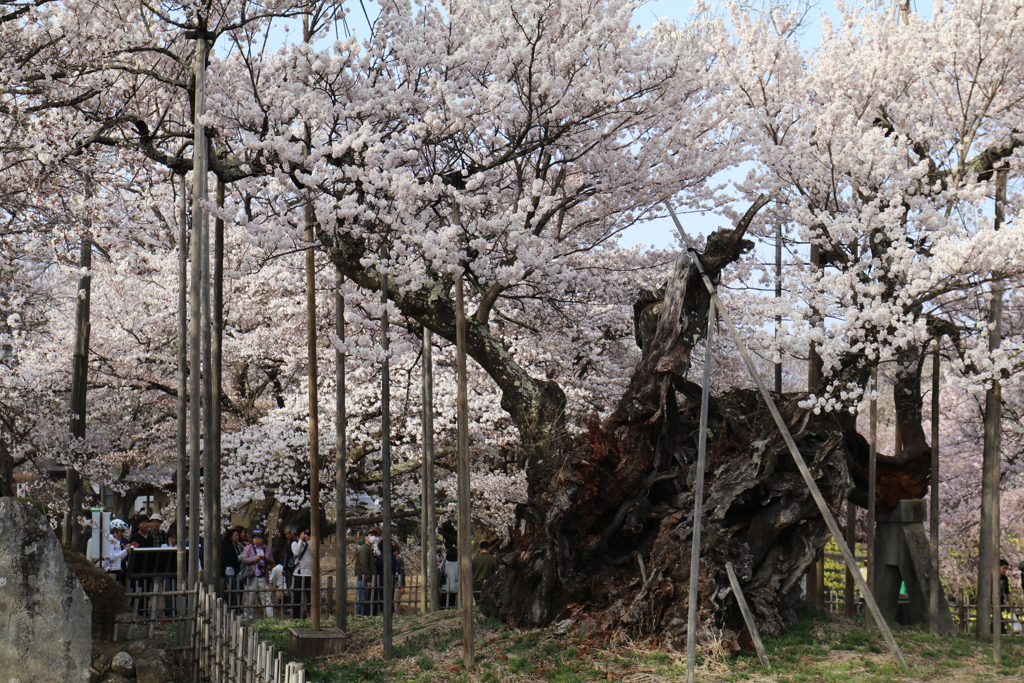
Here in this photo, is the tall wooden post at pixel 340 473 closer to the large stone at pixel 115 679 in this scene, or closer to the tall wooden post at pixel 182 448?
the tall wooden post at pixel 182 448

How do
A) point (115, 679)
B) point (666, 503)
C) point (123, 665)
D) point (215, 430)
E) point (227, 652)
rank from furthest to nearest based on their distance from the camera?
1. point (666, 503)
2. point (215, 430)
3. point (123, 665)
4. point (115, 679)
5. point (227, 652)

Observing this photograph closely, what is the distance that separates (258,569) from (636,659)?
7170mm

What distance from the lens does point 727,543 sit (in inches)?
375

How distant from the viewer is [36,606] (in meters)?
6.91

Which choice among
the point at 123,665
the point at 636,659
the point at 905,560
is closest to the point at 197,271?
the point at 123,665

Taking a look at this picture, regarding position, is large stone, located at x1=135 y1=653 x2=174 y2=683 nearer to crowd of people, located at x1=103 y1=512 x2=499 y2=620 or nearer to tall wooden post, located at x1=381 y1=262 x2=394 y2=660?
tall wooden post, located at x1=381 y1=262 x2=394 y2=660

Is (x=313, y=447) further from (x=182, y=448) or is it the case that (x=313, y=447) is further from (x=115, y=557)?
(x=115, y=557)

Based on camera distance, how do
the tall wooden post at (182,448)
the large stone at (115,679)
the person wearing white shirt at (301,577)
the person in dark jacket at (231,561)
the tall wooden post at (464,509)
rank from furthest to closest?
the person in dark jacket at (231,561)
the person wearing white shirt at (301,577)
the tall wooden post at (182,448)
the large stone at (115,679)
the tall wooden post at (464,509)

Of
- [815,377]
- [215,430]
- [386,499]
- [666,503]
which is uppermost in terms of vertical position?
[815,377]

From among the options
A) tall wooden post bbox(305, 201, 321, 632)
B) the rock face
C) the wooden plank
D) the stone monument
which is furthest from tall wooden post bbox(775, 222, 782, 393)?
the rock face

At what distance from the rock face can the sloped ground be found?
2221 mm

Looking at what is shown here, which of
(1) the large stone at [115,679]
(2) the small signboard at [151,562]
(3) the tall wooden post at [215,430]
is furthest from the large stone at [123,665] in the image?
(2) the small signboard at [151,562]

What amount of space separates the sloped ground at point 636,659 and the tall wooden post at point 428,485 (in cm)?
184

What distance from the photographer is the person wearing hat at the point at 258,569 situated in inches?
532
